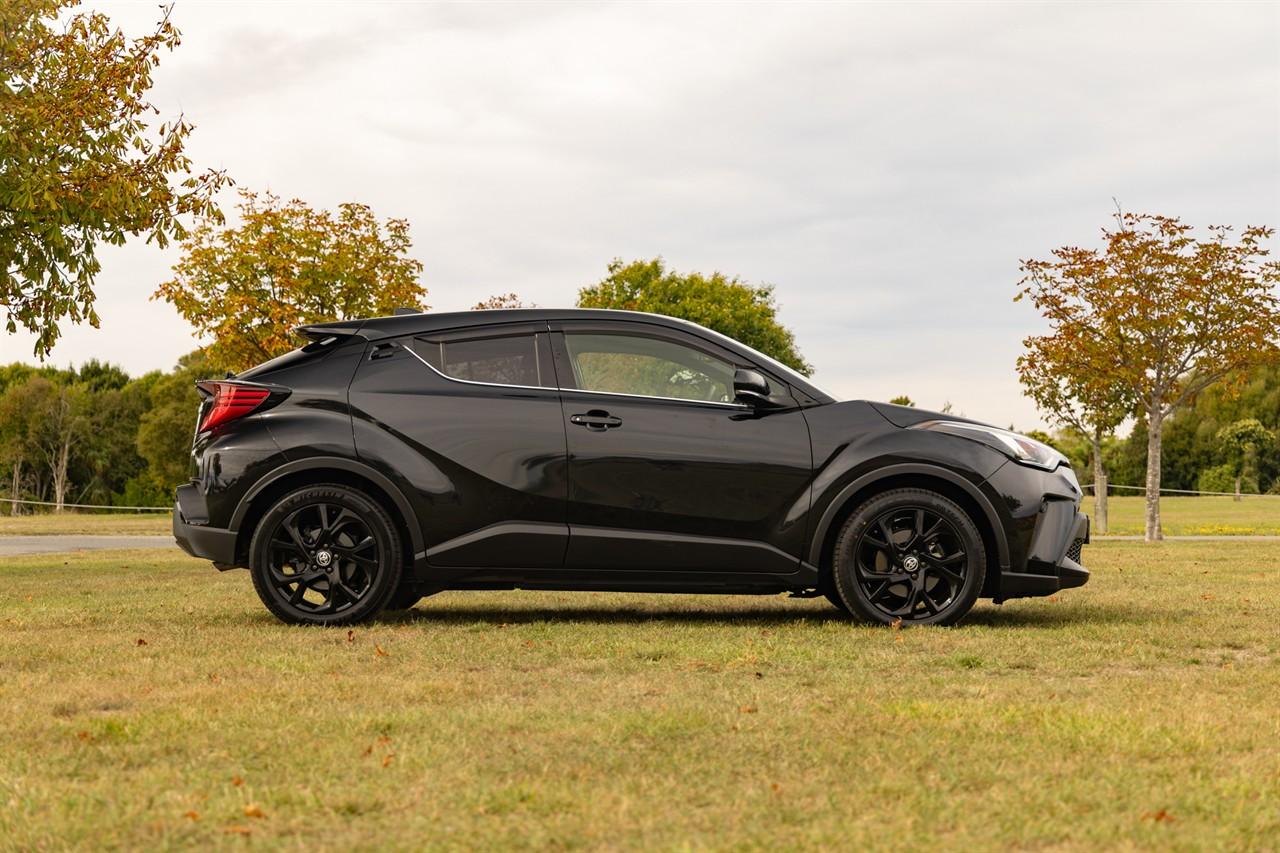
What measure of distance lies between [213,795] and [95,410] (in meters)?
79.7

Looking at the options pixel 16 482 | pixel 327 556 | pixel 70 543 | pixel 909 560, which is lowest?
pixel 70 543

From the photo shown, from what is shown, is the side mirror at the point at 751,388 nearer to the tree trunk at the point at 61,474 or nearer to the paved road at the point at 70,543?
the paved road at the point at 70,543

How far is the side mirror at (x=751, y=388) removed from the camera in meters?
7.78

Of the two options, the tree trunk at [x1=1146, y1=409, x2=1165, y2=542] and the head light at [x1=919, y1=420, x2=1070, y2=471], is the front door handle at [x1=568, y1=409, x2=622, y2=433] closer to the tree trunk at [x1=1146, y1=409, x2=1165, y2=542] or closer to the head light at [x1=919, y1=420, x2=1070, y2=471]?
the head light at [x1=919, y1=420, x2=1070, y2=471]

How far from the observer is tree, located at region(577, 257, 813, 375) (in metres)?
60.2

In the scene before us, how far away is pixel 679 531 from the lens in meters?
7.85

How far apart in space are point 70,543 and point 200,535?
1687 cm

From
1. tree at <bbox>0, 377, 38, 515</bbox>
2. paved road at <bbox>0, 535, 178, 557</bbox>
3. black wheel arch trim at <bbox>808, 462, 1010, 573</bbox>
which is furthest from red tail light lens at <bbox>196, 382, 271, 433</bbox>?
tree at <bbox>0, 377, 38, 515</bbox>

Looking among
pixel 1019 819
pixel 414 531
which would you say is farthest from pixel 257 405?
pixel 1019 819

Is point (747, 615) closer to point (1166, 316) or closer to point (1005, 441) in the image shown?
point (1005, 441)

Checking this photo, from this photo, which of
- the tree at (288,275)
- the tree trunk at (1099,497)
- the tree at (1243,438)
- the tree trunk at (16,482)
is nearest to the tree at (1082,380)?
the tree trunk at (1099,497)

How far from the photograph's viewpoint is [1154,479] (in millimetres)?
26516

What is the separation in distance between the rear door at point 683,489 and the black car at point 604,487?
11mm

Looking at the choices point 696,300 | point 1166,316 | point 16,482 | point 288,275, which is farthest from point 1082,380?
point 16,482
